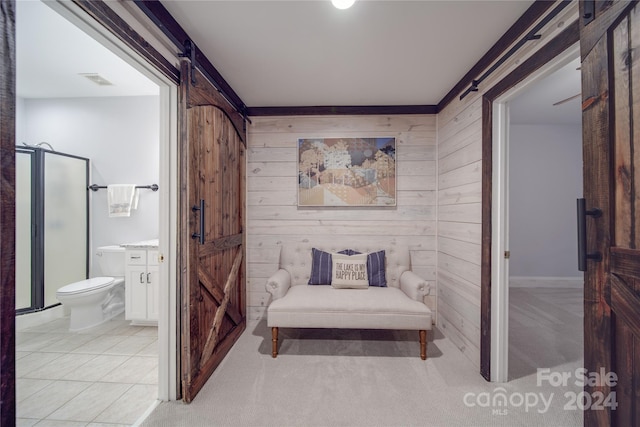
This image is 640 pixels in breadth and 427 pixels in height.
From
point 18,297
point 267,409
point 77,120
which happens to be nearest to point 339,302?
point 267,409

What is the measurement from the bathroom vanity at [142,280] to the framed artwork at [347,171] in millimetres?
1688

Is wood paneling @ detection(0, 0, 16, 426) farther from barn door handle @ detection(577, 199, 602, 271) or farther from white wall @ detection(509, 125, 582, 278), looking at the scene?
white wall @ detection(509, 125, 582, 278)

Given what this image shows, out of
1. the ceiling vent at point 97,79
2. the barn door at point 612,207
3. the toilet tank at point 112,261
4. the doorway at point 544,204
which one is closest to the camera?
the barn door at point 612,207

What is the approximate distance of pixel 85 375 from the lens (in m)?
2.03

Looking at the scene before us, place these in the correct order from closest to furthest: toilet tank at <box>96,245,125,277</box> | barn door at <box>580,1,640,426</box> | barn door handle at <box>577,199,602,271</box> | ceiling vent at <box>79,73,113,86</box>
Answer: barn door at <box>580,1,640,426</box>
barn door handle at <box>577,199,602,271</box>
ceiling vent at <box>79,73,113,86</box>
toilet tank at <box>96,245,125,277</box>

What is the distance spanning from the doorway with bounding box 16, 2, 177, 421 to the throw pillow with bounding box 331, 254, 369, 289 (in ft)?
4.87

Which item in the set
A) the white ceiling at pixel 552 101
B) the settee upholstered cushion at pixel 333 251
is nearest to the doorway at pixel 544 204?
the white ceiling at pixel 552 101

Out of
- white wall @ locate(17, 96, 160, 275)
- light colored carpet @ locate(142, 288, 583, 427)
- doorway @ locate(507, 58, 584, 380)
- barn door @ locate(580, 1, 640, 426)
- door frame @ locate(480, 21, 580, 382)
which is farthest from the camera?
doorway @ locate(507, 58, 584, 380)

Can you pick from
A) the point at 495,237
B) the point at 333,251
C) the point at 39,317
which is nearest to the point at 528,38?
the point at 495,237

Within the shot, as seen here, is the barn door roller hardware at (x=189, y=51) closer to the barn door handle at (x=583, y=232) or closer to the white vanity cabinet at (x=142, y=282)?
the white vanity cabinet at (x=142, y=282)

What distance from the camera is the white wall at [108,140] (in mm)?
3201

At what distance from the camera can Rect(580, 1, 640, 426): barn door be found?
3.08 ft

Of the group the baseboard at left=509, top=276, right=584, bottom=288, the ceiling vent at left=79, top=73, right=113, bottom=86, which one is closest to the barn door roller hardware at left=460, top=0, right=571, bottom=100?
the ceiling vent at left=79, top=73, right=113, bottom=86

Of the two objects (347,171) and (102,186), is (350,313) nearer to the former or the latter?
(347,171)
